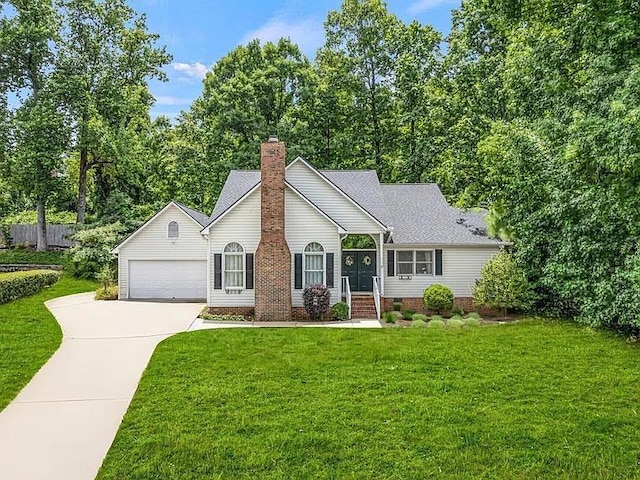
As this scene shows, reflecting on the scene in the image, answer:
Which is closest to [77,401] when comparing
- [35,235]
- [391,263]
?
[391,263]

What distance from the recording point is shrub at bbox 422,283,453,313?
57.9ft

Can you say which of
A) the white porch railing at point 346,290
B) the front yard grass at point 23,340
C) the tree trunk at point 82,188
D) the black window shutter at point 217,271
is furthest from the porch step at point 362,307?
the tree trunk at point 82,188

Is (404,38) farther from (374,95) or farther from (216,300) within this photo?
(216,300)

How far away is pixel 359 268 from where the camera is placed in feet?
64.1

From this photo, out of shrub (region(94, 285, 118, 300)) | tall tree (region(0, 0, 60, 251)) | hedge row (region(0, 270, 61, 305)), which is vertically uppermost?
tall tree (region(0, 0, 60, 251))

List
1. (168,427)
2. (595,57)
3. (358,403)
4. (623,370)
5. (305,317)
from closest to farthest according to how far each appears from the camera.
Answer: (168,427) → (358,403) → (623,370) → (595,57) → (305,317)

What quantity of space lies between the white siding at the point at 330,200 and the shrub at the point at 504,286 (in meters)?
4.07

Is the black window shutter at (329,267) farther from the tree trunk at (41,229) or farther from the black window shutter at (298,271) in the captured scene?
the tree trunk at (41,229)

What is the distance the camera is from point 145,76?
3756 cm

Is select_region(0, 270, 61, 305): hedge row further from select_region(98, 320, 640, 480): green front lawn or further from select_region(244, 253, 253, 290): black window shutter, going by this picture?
select_region(98, 320, 640, 480): green front lawn

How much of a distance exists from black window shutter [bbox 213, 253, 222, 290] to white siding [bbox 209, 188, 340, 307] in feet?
0.34

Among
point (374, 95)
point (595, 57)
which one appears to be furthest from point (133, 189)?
point (595, 57)

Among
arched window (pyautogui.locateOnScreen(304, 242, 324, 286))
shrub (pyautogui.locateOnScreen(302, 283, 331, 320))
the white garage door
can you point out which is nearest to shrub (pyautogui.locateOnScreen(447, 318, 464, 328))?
shrub (pyautogui.locateOnScreen(302, 283, 331, 320))

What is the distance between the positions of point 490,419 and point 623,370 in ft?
14.2
